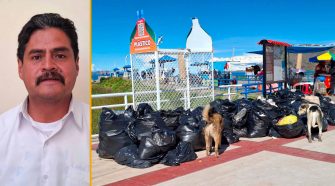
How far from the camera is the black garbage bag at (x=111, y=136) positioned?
252 inches

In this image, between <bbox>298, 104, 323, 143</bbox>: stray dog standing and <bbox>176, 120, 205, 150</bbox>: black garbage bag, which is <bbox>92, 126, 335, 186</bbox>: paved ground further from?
<bbox>298, 104, 323, 143</bbox>: stray dog standing

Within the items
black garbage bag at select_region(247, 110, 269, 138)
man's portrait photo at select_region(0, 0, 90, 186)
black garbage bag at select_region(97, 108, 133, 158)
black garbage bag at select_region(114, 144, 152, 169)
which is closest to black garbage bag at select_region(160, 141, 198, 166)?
black garbage bag at select_region(114, 144, 152, 169)

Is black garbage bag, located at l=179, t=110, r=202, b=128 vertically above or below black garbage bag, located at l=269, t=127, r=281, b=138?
above

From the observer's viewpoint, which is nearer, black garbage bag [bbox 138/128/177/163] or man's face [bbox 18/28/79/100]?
man's face [bbox 18/28/79/100]

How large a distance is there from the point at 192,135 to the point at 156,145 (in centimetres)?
93

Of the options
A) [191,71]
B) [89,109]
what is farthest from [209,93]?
[89,109]

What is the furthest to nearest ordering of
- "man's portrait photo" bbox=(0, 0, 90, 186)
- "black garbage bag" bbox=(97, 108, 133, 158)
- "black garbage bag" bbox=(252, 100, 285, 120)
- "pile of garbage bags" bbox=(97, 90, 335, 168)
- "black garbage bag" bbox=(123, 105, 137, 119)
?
1. "black garbage bag" bbox=(252, 100, 285, 120)
2. "black garbage bag" bbox=(123, 105, 137, 119)
3. "black garbage bag" bbox=(97, 108, 133, 158)
4. "pile of garbage bags" bbox=(97, 90, 335, 168)
5. "man's portrait photo" bbox=(0, 0, 90, 186)

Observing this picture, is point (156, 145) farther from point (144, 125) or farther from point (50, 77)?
point (50, 77)

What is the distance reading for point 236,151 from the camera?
22.7ft

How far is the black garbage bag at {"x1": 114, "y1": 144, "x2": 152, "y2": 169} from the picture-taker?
19.3ft

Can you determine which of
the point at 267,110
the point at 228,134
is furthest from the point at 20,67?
the point at 267,110

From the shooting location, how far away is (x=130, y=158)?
→ 5996mm

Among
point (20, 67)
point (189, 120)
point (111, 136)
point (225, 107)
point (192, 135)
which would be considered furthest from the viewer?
point (225, 107)

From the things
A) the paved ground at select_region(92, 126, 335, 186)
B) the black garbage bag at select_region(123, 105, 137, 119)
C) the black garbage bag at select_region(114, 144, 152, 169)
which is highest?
the black garbage bag at select_region(123, 105, 137, 119)
